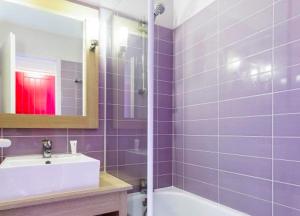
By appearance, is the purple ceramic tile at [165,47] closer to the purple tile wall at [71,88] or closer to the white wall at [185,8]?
the white wall at [185,8]

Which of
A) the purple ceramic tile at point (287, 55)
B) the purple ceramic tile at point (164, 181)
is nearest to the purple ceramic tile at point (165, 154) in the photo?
the purple ceramic tile at point (164, 181)

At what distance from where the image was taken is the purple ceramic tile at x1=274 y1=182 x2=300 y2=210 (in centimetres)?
124

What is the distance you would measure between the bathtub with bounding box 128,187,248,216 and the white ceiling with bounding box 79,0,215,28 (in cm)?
142

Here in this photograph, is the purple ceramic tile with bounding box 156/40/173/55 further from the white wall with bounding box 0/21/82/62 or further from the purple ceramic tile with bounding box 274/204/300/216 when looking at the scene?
the purple ceramic tile with bounding box 274/204/300/216

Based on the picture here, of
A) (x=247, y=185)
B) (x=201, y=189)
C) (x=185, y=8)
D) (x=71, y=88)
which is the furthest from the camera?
(x=185, y=8)

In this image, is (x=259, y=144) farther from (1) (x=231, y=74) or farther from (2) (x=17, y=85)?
(2) (x=17, y=85)

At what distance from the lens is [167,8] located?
2172 mm

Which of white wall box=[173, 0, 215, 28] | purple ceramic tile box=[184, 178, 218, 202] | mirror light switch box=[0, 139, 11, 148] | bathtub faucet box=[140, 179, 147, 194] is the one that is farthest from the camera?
white wall box=[173, 0, 215, 28]

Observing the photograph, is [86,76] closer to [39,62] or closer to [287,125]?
[39,62]

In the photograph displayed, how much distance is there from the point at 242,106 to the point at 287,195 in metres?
0.60

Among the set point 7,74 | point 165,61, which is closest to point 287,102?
point 165,61

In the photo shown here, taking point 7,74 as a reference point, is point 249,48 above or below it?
above

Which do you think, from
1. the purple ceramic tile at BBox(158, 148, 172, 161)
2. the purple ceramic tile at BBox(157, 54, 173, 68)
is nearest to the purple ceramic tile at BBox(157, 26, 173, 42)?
the purple ceramic tile at BBox(157, 54, 173, 68)

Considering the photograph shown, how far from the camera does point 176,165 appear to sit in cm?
215
